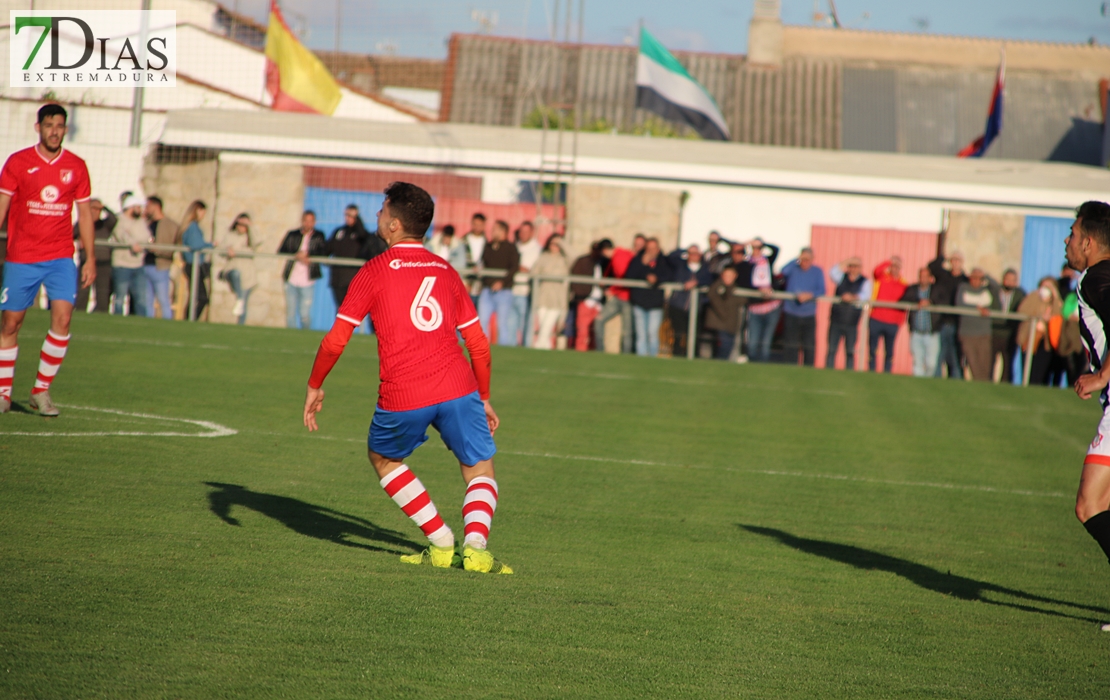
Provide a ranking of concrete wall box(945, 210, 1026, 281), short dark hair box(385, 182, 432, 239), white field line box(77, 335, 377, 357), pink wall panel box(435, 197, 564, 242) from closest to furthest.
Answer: short dark hair box(385, 182, 432, 239), white field line box(77, 335, 377, 357), concrete wall box(945, 210, 1026, 281), pink wall panel box(435, 197, 564, 242)

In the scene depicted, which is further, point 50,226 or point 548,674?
point 50,226

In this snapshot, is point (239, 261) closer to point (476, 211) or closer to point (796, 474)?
point (476, 211)

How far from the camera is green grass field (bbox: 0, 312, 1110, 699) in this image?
397 centimetres

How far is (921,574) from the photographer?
6309mm

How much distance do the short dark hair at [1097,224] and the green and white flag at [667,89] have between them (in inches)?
854

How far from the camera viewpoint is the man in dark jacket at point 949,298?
17.8 meters

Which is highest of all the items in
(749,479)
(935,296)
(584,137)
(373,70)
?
(373,70)

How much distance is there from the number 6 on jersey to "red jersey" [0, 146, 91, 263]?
4.48 meters

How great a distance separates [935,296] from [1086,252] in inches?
506

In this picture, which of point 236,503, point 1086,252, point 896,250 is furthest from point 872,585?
point 896,250

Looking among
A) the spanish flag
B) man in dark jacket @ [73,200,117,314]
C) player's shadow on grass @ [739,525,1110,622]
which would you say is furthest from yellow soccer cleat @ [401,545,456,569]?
the spanish flag

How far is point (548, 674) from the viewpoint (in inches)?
156

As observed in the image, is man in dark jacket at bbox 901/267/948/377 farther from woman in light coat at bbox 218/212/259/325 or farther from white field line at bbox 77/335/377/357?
woman in light coat at bbox 218/212/259/325

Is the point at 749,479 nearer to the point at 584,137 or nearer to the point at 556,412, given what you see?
the point at 556,412
